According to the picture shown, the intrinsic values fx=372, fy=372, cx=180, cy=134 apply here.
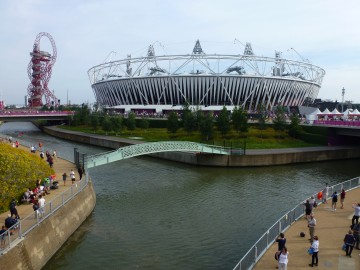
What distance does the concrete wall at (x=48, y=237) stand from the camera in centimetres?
1290

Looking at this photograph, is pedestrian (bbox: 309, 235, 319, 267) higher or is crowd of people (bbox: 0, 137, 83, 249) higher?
crowd of people (bbox: 0, 137, 83, 249)

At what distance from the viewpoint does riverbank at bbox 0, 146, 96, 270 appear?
514 inches

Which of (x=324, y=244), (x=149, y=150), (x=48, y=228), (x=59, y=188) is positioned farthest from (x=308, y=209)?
(x=149, y=150)

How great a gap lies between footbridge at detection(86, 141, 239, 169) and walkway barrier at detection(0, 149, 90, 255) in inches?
326

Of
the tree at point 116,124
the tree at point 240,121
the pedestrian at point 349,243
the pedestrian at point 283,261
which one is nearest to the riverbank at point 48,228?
the pedestrian at point 283,261

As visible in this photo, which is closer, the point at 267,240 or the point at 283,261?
the point at 283,261

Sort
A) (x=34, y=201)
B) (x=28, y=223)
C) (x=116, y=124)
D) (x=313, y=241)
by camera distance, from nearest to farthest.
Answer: (x=313, y=241), (x=28, y=223), (x=34, y=201), (x=116, y=124)

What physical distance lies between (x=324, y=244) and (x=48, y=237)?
11126 mm

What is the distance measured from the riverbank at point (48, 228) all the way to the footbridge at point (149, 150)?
5.98 m

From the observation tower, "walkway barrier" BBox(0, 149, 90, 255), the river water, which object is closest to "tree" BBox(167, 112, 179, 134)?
the river water

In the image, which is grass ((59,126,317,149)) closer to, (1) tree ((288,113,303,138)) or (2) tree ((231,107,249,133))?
(1) tree ((288,113,303,138))

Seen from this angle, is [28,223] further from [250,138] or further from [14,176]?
[250,138]

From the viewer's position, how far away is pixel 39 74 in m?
129

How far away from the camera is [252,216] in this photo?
21.4 meters
